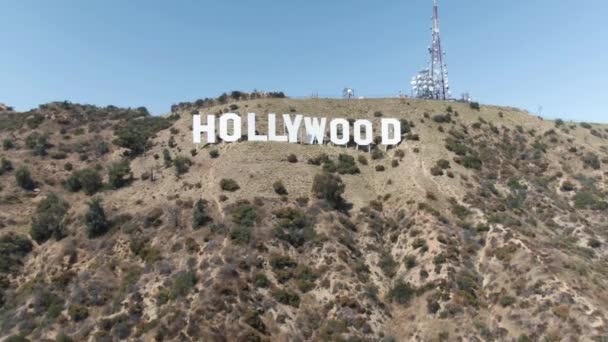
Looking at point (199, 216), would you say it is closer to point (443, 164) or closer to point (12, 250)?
point (12, 250)

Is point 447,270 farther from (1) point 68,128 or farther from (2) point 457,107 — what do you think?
(1) point 68,128

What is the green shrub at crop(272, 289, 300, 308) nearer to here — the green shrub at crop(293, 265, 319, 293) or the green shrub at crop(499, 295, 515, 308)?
Answer: the green shrub at crop(293, 265, 319, 293)

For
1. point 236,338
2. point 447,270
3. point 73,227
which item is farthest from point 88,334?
point 447,270

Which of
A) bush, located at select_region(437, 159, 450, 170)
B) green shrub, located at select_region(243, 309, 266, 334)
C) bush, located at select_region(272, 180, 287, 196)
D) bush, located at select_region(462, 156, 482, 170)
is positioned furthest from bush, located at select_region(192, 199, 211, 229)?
bush, located at select_region(462, 156, 482, 170)

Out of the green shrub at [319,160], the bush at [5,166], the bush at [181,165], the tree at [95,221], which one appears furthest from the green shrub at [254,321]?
the bush at [5,166]

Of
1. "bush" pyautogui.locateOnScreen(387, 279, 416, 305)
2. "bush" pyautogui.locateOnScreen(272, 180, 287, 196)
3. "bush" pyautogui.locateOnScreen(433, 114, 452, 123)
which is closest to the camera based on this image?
"bush" pyautogui.locateOnScreen(387, 279, 416, 305)

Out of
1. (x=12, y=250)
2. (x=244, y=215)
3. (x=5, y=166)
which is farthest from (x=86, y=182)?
(x=244, y=215)
